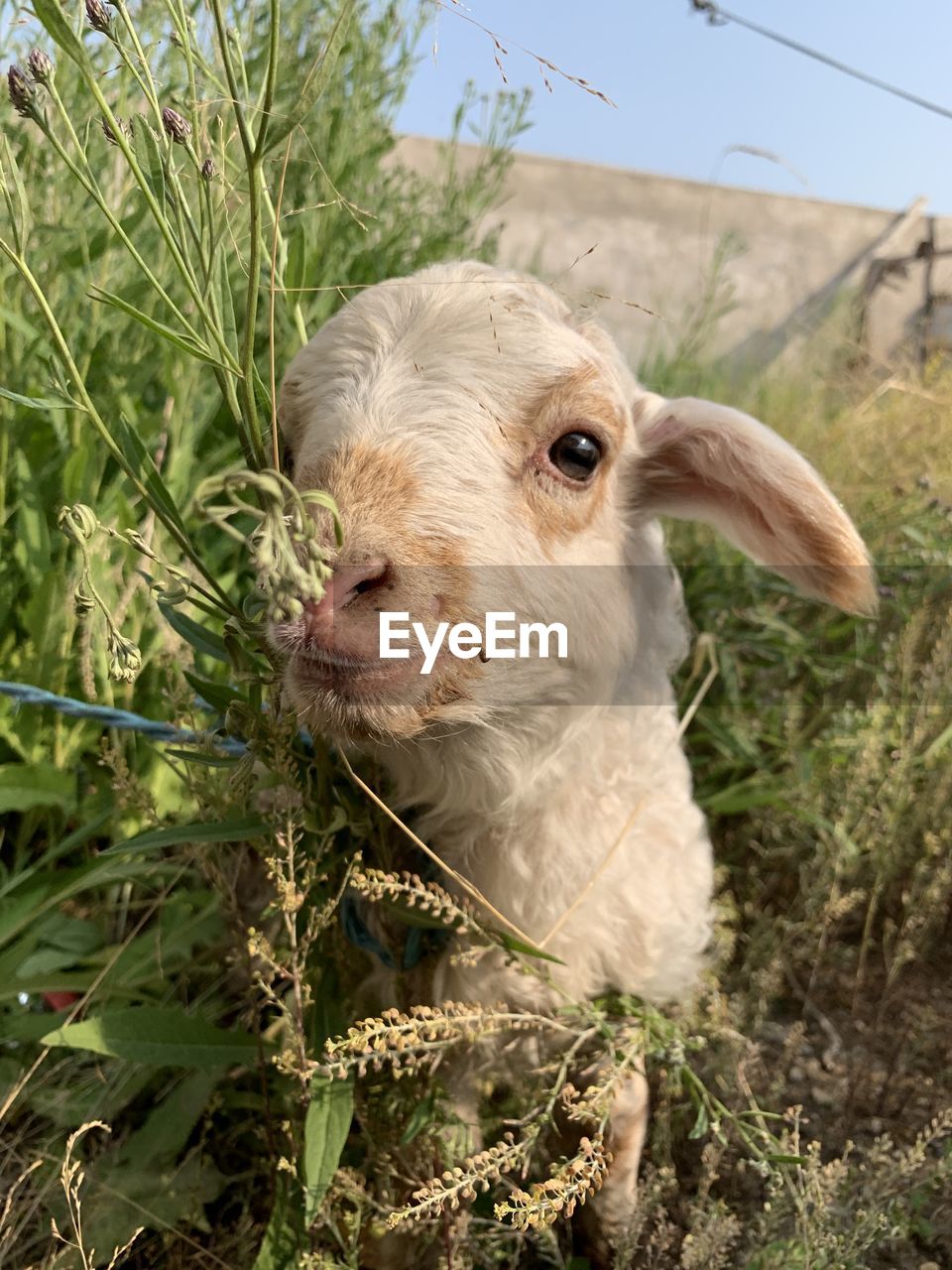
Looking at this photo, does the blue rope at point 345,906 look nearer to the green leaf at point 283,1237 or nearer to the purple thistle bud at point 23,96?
the green leaf at point 283,1237

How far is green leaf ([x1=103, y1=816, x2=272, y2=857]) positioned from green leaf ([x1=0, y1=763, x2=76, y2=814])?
2.28ft

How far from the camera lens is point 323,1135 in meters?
1.17

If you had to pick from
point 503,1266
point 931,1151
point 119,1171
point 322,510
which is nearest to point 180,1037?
point 119,1171

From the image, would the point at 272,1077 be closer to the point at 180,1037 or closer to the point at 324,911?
the point at 180,1037

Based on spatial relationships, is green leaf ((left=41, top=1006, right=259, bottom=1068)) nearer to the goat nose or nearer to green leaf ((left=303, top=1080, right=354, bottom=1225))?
green leaf ((left=303, top=1080, right=354, bottom=1225))

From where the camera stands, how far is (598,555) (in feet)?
4.57

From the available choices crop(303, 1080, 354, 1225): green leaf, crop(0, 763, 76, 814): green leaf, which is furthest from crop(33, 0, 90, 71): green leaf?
crop(0, 763, 76, 814): green leaf

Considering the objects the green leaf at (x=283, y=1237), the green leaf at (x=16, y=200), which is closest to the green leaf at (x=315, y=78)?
the green leaf at (x=16, y=200)

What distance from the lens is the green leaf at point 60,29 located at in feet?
2.31

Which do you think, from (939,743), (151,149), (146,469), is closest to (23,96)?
(151,149)

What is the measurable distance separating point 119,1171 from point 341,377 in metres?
1.33

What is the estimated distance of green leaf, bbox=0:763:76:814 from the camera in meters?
1.72

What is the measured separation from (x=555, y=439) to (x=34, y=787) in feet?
4.11

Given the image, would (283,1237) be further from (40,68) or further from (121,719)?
(40,68)
